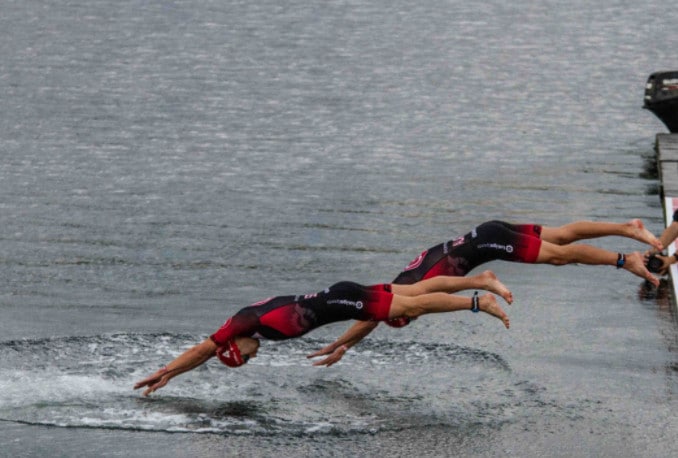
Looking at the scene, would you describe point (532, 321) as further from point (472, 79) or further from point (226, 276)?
point (472, 79)

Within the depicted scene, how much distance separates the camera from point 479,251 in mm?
17344

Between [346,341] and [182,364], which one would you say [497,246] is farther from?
[182,364]

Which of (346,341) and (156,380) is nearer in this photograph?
(156,380)

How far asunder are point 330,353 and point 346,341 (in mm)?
413

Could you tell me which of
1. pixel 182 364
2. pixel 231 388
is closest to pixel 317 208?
pixel 231 388

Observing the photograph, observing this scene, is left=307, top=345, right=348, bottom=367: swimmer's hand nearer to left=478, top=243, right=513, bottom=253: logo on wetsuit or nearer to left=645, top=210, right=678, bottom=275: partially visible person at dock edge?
left=478, top=243, right=513, bottom=253: logo on wetsuit

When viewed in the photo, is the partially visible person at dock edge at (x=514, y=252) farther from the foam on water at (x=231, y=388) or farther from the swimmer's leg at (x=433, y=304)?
the swimmer's leg at (x=433, y=304)

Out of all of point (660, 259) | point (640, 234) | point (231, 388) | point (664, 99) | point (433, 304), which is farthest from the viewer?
point (664, 99)

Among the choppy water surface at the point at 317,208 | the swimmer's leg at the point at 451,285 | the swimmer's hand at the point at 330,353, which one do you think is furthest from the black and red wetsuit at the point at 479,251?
the choppy water surface at the point at 317,208

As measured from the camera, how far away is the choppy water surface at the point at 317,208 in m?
16.2

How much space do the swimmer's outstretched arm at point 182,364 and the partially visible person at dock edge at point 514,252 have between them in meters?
1.49

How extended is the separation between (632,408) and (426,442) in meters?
2.47

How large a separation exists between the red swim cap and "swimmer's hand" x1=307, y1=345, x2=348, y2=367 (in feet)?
3.78

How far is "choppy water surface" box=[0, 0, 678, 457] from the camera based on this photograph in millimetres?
16250
